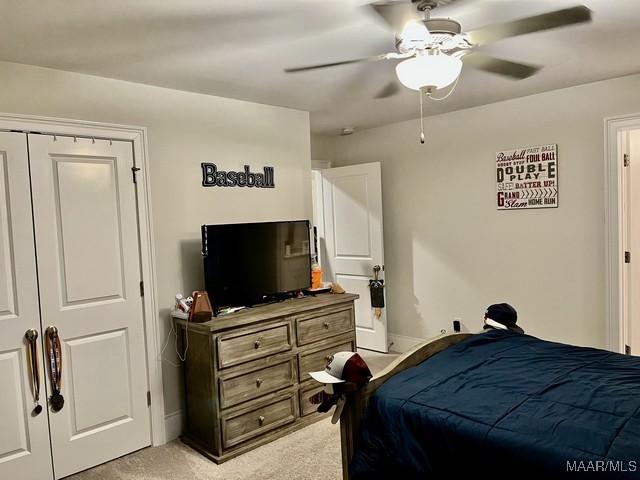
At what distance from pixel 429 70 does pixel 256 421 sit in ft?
7.89

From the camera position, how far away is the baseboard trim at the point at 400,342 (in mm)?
4953

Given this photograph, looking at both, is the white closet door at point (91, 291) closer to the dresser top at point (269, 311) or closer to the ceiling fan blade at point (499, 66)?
the dresser top at point (269, 311)

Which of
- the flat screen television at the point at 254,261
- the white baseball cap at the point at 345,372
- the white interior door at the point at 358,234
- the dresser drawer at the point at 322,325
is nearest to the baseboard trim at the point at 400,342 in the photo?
the white interior door at the point at 358,234

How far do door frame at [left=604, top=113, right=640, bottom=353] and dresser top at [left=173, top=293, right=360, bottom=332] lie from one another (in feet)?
6.53

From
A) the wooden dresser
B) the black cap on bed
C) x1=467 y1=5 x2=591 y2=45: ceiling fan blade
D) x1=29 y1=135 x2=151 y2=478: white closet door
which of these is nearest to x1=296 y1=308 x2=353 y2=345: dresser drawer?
the wooden dresser

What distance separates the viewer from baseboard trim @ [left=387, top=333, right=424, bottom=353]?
16.3 ft

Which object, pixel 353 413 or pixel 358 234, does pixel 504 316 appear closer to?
pixel 353 413

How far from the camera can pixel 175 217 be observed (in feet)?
11.0

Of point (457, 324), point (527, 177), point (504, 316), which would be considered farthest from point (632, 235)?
point (504, 316)

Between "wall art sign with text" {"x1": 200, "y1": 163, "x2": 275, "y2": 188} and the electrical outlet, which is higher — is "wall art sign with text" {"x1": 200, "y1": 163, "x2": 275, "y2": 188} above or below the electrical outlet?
above

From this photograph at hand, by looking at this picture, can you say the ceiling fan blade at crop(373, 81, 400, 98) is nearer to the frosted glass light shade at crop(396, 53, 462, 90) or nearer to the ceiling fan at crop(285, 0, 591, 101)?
the ceiling fan at crop(285, 0, 591, 101)

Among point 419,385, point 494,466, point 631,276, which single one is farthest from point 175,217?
point 631,276

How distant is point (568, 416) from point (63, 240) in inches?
108

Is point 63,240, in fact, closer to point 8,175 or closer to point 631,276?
point 8,175
